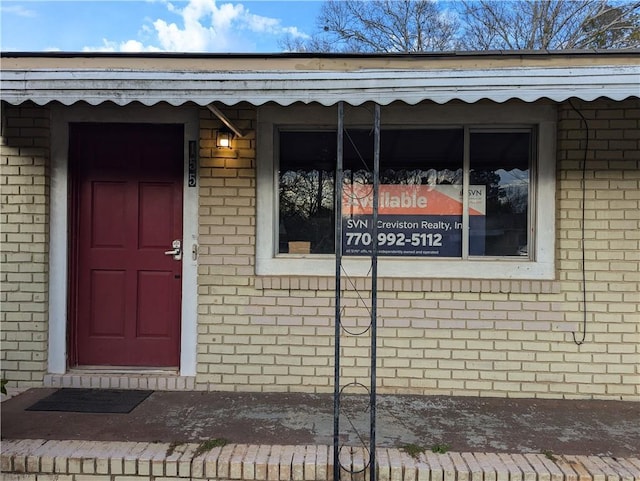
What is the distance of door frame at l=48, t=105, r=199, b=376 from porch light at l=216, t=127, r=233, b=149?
0.78 ft

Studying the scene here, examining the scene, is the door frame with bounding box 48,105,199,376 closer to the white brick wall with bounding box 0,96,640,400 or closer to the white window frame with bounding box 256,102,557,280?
the white brick wall with bounding box 0,96,640,400

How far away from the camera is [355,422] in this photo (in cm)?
369

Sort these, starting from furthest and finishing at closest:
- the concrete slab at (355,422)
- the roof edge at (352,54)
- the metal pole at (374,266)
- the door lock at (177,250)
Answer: the door lock at (177,250), the roof edge at (352,54), the concrete slab at (355,422), the metal pole at (374,266)

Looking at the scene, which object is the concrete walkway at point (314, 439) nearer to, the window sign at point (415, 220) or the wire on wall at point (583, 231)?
the wire on wall at point (583, 231)

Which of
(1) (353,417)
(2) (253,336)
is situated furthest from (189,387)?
(1) (353,417)

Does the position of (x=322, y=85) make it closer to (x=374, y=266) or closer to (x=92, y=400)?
(x=374, y=266)

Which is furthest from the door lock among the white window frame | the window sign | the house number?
the window sign

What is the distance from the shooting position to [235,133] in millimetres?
4316

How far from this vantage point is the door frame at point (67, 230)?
175 inches

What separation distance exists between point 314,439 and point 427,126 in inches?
107

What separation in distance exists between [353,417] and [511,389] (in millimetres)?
1447

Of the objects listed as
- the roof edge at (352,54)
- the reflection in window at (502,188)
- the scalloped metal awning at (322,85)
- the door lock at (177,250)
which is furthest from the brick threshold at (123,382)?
the reflection in window at (502,188)

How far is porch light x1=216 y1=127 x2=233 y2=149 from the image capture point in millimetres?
4312

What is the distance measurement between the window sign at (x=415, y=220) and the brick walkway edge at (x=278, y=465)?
1811mm
